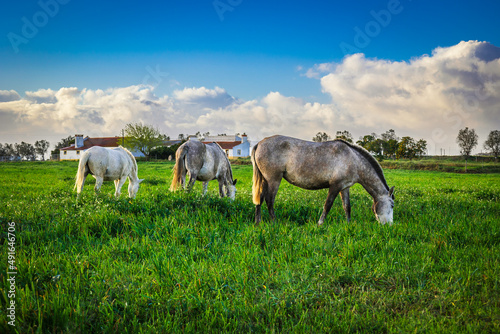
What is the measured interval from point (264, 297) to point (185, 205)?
12.2 feet

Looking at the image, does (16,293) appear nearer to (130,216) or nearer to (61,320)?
(61,320)

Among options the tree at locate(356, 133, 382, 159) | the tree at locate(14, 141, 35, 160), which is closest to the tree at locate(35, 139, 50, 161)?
the tree at locate(14, 141, 35, 160)

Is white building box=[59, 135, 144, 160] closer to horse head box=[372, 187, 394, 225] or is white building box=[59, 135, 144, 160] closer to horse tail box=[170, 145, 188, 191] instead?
horse tail box=[170, 145, 188, 191]

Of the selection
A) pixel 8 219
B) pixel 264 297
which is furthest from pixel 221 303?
pixel 8 219

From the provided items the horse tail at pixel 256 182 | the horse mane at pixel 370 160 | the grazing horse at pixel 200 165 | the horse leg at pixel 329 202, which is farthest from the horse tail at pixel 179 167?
the horse mane at pixel 370 160

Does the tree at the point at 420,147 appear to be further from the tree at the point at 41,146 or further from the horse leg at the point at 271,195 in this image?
the tree at the point at 41,146

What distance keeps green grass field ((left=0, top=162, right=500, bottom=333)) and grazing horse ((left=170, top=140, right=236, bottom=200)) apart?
10.5ft

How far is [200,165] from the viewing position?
9.53 meters

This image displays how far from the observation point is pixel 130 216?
5723mm

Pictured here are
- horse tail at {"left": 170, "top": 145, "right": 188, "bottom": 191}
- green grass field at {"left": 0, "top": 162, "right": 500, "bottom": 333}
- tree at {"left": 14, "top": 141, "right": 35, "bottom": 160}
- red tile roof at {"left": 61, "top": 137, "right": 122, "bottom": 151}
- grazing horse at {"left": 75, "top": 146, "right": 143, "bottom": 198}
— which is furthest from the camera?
tree at {"left": 14, "top": 141, "right": 35, "bottom": 160}

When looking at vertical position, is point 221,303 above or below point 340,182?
below

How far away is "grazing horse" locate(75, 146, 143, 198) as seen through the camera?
960cm

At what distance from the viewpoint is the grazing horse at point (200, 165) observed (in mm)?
9102

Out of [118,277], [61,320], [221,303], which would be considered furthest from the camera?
[118,277]
